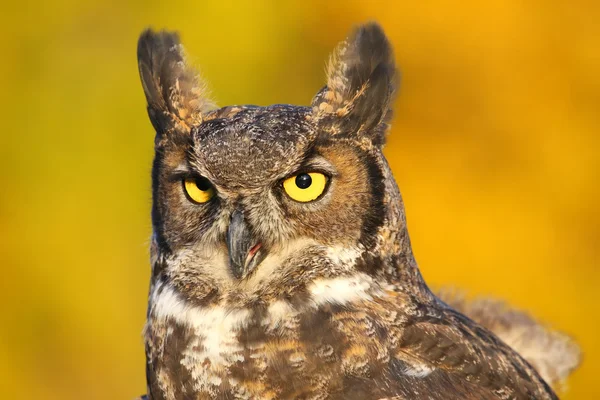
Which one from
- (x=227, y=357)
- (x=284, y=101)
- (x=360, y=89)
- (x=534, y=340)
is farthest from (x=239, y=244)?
(x=284, y=101)

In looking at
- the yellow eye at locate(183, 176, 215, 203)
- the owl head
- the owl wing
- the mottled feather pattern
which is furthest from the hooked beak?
the mottled feather pattern

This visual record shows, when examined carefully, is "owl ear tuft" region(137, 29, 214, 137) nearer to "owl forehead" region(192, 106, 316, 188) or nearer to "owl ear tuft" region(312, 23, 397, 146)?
"owl forehead" region(192, 106, 316, 188)

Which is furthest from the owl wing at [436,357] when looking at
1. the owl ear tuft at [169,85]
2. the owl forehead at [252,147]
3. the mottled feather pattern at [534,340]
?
the mottled feather pattern at [534,340]

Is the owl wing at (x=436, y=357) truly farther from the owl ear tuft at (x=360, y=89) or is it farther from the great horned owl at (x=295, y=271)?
the owl ear tuft at (x=360, y=89)

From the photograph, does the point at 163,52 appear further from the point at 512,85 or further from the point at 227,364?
the point at 512,85

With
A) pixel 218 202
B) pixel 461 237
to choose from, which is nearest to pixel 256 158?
pixel 218 202

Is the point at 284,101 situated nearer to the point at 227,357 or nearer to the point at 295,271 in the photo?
the point at 295,271
